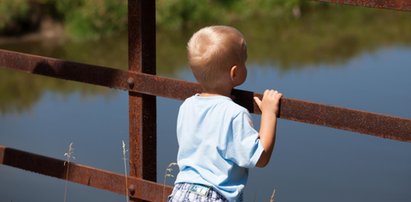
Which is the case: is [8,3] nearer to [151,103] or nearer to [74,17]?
[74,17]

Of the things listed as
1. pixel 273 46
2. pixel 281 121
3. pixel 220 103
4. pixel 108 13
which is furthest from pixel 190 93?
pixel 108 13

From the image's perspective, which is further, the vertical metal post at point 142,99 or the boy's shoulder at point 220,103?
the vertical metal post at point 142,99

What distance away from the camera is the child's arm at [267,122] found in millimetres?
Answer: 2881

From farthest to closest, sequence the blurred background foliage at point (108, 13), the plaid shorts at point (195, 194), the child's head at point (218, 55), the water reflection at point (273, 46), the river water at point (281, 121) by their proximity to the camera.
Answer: the blurred background foliage at point (108, 13) → the water reflection at point (273, 46) → the river water at point (281, 121) → the plaid shorts at point (195, 194) → the child's head at point (218, 55)

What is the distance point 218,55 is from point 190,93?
66 centimetres

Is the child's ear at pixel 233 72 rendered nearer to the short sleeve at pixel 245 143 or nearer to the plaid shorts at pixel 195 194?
the short sleeve at pixel 245 143

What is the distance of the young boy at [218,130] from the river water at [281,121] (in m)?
2.23

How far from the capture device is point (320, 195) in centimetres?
717

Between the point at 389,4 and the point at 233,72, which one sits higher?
the point at 389,4

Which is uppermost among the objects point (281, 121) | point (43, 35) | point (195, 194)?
point (43, 35)

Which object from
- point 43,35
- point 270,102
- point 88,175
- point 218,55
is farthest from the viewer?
point 43,35

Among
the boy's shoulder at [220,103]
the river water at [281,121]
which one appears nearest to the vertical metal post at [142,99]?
the boy's shoulder at [220,103]

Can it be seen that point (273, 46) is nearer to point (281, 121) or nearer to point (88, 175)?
point (281, 121)

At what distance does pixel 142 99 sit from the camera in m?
3.71
